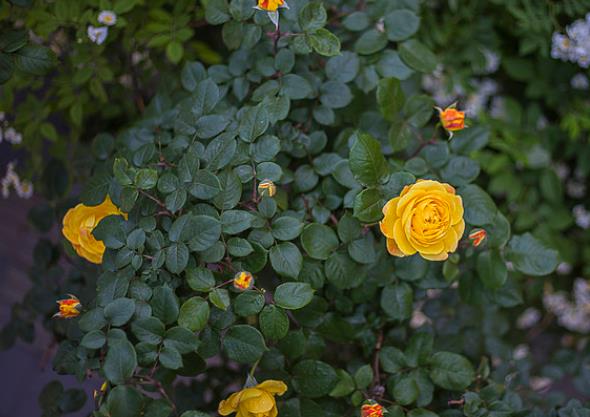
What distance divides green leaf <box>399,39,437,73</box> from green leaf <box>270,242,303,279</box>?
1.39ft

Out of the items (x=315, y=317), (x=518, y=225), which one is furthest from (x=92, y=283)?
(x=518, y=225)

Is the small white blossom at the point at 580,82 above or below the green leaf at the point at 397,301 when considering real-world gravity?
below

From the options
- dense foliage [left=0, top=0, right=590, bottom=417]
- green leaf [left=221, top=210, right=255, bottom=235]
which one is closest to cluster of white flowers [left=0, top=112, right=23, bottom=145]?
dense foliage [left=0, top=0, right=590, bottom=417]

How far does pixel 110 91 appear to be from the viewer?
142 cm

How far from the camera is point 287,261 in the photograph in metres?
0.89

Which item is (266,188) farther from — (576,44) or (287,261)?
(576,44)

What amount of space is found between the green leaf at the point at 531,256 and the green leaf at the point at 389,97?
11.2 inches

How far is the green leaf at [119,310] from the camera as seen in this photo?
822 millimetres

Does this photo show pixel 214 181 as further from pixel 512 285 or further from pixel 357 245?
pixel 512 285

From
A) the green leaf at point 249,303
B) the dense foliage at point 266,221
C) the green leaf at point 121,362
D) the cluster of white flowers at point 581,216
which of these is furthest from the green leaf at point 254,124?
the cluster of white flowers at point 581,216

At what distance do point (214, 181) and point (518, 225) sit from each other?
0.99 m

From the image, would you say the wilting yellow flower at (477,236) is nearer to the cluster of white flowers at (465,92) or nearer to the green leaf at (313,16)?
the green leaf at (313,16)

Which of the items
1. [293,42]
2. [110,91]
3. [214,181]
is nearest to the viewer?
[214,181]

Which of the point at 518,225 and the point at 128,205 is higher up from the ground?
the point at 128,205
